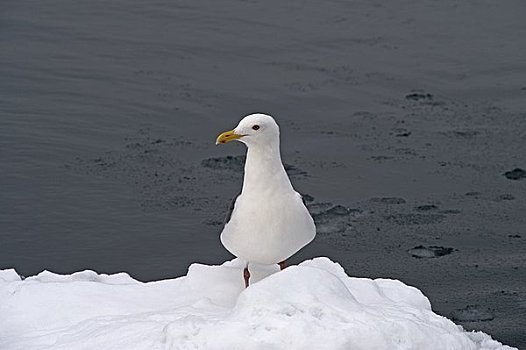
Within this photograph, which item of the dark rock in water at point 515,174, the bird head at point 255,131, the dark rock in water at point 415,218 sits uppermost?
the bird head at point 255,131

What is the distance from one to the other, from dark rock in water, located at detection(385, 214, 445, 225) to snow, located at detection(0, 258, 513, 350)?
2.00 meters

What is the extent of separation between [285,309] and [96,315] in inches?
52.3

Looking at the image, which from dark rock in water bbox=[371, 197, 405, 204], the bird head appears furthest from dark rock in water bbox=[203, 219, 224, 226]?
the bird head

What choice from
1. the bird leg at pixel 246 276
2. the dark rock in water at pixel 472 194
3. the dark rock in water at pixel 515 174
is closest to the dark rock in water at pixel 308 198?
the dark rock in water at pixel 472 194

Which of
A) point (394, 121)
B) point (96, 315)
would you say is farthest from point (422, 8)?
point (96, 315)

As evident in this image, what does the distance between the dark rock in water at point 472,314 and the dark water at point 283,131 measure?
0.03 meters

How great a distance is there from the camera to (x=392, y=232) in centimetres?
816

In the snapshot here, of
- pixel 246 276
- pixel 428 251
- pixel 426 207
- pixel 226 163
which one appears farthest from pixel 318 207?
pixel 246 276

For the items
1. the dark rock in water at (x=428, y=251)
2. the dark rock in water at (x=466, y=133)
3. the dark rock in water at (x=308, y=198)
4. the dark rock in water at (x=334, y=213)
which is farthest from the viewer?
the dark rock in water at (x=466, y=133)

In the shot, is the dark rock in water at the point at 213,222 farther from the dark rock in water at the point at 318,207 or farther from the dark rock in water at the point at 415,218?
the dark rock in water at the point at 415,218

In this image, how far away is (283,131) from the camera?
9.88 m

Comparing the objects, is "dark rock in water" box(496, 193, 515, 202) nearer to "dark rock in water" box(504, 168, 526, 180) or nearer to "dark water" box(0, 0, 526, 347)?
"dark water" box(0, 0, 526, 347)

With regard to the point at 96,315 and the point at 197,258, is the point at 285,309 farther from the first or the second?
the point at 197,258

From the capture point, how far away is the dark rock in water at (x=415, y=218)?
8.34m
